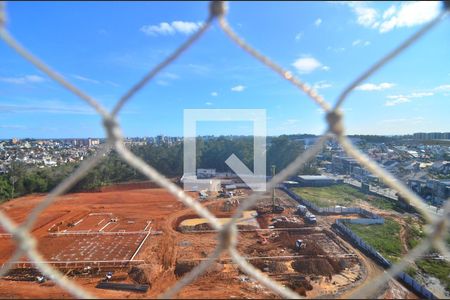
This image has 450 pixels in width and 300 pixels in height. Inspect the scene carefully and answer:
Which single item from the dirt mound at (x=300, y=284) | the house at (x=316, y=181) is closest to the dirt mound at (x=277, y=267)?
the dirt mound at (x=300, y=284)

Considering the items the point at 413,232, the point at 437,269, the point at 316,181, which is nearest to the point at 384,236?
the point at 413,232

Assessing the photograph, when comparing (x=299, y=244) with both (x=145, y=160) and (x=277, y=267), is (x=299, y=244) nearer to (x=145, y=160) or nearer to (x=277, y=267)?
(x=277, y=267)

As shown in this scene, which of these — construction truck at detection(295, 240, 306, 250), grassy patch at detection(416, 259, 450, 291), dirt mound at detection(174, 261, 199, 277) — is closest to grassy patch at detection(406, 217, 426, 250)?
grassy patch at detection(416, 259, 450, 291)

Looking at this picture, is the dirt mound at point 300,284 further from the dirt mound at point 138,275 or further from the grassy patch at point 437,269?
the dirt mound at point 138,275

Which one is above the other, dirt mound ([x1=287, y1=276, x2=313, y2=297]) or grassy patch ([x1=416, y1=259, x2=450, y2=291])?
grassy patch ([x1=416, y1=259, x2=450, y2=291])

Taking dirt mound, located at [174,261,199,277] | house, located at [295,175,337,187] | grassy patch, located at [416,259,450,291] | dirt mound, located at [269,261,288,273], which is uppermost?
house, located at [295,175,337,187]

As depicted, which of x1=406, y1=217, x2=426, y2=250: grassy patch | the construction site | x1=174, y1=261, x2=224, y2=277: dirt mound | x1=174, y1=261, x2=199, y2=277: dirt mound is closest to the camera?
the construction site

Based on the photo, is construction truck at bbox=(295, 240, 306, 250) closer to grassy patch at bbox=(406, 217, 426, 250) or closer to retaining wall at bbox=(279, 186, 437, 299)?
retaining wall at bbox=(279, 186, 437, 299)

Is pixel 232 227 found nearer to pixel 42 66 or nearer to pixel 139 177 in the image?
pixel 42 66
